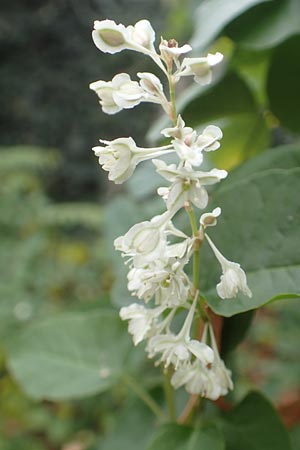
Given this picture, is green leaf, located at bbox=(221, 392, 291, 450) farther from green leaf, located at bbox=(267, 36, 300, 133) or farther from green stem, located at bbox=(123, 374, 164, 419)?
green leaf, located at bbox=(267, 36, 300, 133)

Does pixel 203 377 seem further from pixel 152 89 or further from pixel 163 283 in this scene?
pixel 152 89

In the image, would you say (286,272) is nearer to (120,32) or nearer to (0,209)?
(120,32)

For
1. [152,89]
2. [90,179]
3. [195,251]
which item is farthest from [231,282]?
[90,179]

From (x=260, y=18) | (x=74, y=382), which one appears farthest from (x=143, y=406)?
(x=260, y=18)

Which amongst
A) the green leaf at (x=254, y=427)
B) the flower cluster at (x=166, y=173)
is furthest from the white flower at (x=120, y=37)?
the green leaf at (x=254, y=427)

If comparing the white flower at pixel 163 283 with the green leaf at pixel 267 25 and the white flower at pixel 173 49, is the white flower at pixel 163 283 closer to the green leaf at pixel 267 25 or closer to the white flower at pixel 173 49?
the white flower at pixel 173 49
